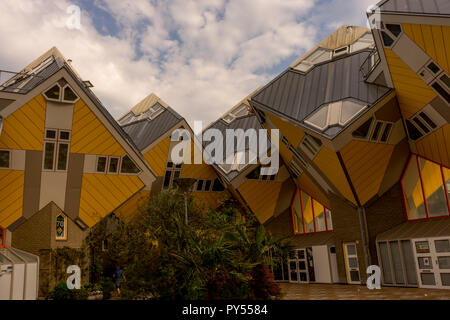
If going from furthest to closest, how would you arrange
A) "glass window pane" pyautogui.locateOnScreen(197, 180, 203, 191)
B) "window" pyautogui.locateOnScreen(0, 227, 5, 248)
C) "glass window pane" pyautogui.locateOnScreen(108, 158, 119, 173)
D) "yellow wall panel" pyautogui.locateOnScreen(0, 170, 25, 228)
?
"glass window pane" pyautogui.locateOnScreen(197, 180, 203, 191) < "glass window pane" pyautogui.locateOnScreen(108, 158, 119, 173) < "window" pyautogui.locateOnScreen(0, 227, 5, 248) < "yellow wall panel" pyautogui.locateOnScreen(0, 170, 25, 228)

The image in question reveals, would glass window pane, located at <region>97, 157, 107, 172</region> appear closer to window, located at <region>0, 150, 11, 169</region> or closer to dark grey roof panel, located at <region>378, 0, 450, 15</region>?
window, located at <region>0, 150, 11, 169</region>

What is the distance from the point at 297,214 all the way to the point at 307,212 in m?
1.03

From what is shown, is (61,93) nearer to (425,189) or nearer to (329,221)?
(329,221)

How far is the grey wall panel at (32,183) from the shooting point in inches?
706

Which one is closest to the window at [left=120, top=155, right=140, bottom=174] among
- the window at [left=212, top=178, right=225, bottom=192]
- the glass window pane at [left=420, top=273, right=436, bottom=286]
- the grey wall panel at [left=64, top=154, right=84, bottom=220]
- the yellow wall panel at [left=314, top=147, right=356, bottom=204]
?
the grey wall panel at [left=64, top=154, right=84, bottom=220]

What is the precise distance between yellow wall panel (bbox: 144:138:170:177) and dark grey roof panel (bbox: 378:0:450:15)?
16424 millimetres

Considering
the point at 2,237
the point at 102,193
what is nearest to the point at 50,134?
the point at 102,193

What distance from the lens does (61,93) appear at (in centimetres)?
1788

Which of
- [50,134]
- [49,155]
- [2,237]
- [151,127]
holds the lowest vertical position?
[2,237]

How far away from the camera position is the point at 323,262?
2338cm

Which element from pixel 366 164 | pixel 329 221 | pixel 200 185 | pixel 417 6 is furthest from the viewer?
pixel 200 185

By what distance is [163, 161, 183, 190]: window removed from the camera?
2745cm
